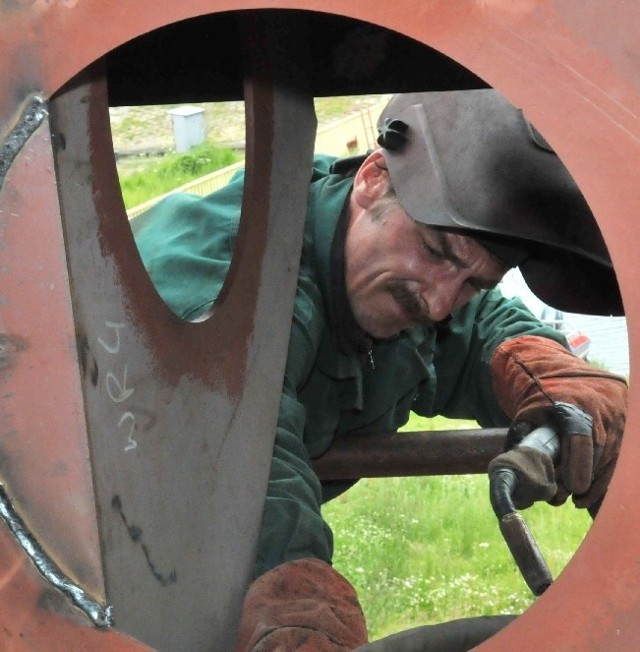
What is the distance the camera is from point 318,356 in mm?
2311

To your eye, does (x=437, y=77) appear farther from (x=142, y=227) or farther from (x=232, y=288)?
(x=142, y=227)

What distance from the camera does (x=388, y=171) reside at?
2.21 meters

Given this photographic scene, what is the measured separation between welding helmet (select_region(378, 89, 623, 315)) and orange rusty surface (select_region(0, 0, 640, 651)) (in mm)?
1003

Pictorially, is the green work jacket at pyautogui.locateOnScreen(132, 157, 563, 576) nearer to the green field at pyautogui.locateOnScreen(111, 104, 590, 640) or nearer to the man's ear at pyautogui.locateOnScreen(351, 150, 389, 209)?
the man's ear at pyautogui.locateOnScreen(351, 150, 389, 209)

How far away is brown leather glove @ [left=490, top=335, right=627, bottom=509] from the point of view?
2.01 m

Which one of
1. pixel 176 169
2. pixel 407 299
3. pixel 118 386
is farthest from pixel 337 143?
pixel 118 386

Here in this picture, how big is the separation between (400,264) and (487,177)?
358 mm

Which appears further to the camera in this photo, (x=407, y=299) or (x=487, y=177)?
(x=407, y=299)

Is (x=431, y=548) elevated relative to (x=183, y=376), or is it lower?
lower

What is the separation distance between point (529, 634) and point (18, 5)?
2.46 feet

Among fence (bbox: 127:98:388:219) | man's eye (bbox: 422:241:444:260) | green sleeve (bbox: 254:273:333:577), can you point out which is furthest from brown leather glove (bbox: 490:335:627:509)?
fence (bbox: 127:98:388:219)

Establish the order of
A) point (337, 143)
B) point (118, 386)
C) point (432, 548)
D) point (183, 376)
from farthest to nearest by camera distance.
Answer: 1. point (337, 143)
2. point (432, 548)
3. point (183, 376)
4. point (118, 386)

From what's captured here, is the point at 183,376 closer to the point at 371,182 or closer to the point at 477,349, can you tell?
the point at 371,182

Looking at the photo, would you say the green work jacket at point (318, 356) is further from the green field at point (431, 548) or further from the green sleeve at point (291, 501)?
the green field at point (431, 548)
